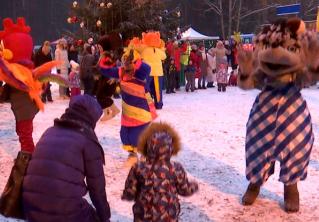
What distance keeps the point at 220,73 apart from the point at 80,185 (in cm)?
1251

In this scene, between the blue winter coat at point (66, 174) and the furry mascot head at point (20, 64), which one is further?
the furry mascot head at point (20, 64)

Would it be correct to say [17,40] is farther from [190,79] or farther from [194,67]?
[194,67]

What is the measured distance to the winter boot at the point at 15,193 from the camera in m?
2.97

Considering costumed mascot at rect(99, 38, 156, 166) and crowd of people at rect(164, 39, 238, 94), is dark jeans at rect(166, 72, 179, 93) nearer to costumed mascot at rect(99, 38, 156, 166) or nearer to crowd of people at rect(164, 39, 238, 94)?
crowd of people at rect(164, 39, 238, 94)

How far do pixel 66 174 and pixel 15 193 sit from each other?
1.33 ft

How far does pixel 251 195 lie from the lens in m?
4.76

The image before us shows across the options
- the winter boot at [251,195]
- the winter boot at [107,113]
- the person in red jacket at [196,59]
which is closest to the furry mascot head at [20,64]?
the winter boot at [251,195]

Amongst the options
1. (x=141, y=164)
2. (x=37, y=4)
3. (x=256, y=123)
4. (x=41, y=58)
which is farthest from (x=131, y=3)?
(x=37, y=4)

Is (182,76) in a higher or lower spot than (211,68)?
lower

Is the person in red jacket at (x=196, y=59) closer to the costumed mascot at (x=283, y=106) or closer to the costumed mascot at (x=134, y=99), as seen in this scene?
the costumed mascot at (x=134, y=99)

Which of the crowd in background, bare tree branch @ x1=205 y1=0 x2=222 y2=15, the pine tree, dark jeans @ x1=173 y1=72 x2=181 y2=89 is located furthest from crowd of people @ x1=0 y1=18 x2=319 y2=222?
bare tree branch @ x1=205 y1=0 x2=222 y2=15

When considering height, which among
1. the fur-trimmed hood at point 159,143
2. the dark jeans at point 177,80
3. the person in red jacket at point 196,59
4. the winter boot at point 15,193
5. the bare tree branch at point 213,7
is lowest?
the dark jeans at point 177,80

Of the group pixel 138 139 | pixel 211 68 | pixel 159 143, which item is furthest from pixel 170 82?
pixel 159 143

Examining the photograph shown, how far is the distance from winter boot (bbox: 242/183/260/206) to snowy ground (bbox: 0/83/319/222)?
0.07 meters
